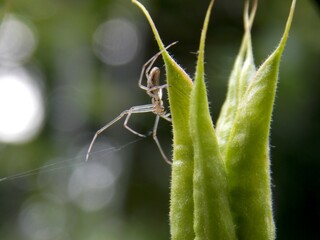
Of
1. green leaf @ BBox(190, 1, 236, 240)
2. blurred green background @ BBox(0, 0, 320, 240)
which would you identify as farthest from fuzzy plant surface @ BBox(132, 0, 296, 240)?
blurred green background @ BBox(0, 0, 320, 240)

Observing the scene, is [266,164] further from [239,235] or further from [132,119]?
[132,119]

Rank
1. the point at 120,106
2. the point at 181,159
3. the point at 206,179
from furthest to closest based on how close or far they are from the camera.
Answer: the point at 120,106 → the point at 181,159 → the point at 206,179

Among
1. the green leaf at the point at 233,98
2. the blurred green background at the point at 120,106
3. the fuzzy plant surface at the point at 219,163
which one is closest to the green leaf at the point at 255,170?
the fuzzy plant surface at the point at 219,163

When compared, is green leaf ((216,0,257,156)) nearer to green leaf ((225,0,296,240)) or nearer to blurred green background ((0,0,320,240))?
green leaf ((225,0,296,240))

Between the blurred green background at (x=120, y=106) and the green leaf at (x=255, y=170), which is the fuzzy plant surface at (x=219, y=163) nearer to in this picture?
the green leaf at (x=255, y=170)

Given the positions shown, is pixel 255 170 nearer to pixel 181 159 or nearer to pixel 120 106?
pixel 181 159

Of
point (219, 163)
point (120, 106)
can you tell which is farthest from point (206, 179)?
point (120, 106)

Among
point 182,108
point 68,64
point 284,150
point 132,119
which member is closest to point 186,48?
point 132,119
